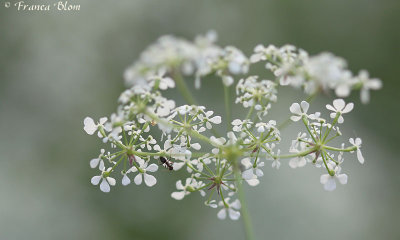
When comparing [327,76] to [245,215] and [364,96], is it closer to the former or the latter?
[364,96]

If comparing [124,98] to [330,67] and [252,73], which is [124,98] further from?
[252,73]

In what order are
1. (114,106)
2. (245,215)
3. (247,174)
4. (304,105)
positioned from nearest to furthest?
(245,215)
(247,174)
(304,105)
(114,106)

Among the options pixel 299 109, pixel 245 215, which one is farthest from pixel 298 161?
pixel 245 215

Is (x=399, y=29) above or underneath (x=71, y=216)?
above

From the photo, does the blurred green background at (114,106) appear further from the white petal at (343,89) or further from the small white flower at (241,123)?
the white petal at (343,89)

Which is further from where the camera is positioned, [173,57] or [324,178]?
[324,178]

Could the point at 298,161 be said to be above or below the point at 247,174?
above


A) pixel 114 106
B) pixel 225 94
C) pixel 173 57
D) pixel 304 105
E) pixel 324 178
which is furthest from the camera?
pixel 114 106

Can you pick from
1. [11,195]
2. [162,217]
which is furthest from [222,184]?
[11,195]

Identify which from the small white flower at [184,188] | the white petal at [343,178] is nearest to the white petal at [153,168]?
the small white flower at [184,188]
